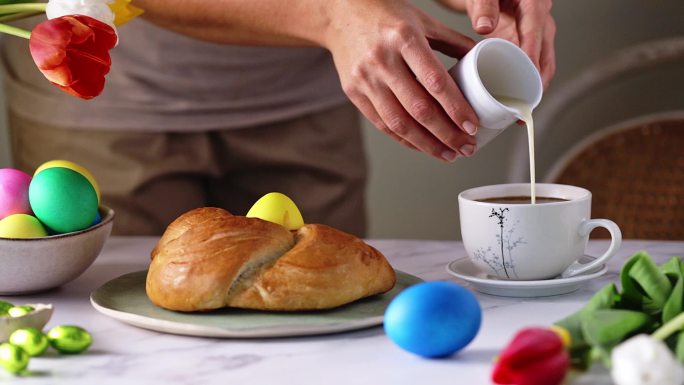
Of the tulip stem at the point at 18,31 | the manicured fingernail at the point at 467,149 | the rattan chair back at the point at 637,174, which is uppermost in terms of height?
the tulip stem at the point at 18,31

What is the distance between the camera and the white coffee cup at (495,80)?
985mm

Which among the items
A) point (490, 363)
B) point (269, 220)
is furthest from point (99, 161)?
Answer: point (490, 363)

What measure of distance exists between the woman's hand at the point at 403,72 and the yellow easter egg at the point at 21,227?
0.38 meters

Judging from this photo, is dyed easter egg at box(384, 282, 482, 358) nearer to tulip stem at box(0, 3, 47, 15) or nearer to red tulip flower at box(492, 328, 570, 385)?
red tulip flower at box(492, 328, 570, 385)

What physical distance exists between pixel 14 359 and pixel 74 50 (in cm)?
29

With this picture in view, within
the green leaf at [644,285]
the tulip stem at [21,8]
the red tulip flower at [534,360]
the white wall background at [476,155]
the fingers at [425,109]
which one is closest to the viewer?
the red tulip flower at [534,360]

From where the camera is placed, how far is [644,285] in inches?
31.6

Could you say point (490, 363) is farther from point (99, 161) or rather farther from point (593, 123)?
point (593, 123)

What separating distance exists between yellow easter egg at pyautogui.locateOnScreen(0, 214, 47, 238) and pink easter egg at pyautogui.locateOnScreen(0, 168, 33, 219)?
2 centimetres

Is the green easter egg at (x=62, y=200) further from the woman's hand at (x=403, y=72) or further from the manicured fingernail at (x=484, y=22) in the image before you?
the manicured fingernail at (x=484, y=22)

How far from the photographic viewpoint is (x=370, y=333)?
0.87 m

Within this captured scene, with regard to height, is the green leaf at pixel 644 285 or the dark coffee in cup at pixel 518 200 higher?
the dark coffee in cup at pixel 518 200

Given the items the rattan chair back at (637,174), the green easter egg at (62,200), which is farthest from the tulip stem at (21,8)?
the rattan chair back at (637,174)

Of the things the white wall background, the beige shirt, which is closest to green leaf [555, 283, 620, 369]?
the beige shirt
